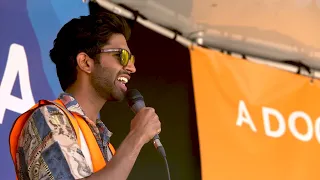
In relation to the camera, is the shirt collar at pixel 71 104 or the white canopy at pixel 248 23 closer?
the shirt collar at pixel 71 104

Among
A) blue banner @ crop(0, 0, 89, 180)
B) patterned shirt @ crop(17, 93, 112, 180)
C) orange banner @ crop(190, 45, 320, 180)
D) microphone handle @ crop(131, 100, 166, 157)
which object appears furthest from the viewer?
orange banner @ crop(190, 45, 320, 180)

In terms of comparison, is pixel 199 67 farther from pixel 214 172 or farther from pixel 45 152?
pixel 45 152

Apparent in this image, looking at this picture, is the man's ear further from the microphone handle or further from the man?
the microphone handle

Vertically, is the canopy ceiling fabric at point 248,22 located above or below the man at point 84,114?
above

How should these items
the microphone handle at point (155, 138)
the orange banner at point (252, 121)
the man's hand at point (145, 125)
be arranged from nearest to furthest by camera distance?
the man's hand at point (145, 125)
the microphone handle at point (155, 138)
the orange banner at point (252, 121)

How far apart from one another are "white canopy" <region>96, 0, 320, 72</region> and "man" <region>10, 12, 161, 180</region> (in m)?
1.23

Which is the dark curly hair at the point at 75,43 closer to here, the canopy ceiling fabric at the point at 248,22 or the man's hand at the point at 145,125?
the man's hand at the point at 145,125

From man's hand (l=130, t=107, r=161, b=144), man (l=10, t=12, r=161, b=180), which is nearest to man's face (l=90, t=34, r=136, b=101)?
man (l=10, t=12, r=161, b=180)

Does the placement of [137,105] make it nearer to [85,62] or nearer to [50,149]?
[85,62]

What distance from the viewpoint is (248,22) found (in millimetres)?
3084

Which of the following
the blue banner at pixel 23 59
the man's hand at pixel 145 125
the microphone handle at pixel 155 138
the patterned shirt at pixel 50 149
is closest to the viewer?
the patterned shirt at pixel 50 149

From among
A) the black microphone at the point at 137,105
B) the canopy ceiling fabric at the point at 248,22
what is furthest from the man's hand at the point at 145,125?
the canopy ceiling fabric at the point at 248,22

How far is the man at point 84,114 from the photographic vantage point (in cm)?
118

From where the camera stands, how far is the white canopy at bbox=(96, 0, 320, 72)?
2.93m
